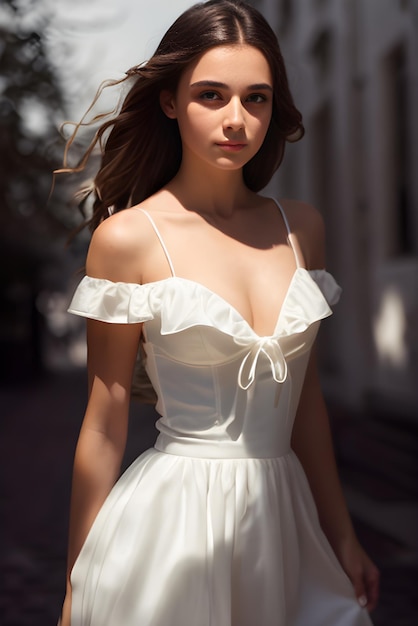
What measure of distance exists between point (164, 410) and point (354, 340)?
38.8 feet

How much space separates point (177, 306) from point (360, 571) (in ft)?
2.11

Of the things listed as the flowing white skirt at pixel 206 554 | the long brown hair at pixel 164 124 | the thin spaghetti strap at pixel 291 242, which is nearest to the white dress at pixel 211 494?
the flowing white skirt at pixel 206 554

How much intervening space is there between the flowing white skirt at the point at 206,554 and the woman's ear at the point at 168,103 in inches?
26.0

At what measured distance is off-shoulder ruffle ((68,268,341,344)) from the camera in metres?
1.85

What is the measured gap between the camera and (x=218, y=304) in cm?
187

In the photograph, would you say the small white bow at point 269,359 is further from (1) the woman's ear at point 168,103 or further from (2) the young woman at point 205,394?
(1) the woman's ear at point 168,103

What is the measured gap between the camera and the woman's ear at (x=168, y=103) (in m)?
2.06

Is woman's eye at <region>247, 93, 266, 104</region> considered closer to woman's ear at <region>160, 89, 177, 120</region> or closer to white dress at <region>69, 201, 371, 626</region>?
woman's ear at <region>160, 89, 177, 120</region>

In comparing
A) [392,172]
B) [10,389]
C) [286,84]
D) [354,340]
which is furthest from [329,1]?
[286,84]

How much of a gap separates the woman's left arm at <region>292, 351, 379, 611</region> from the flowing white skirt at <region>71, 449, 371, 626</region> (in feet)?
0.34

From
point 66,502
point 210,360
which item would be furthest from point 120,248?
point 66,502

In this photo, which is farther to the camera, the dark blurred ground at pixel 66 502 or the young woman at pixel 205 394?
the dark blurred ground at pixel 66 502

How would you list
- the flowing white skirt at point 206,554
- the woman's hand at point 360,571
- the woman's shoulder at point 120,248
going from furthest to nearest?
the woman's hand at point 360,571
the woman's shoulder at point 120,248
the flowing white skirt at point 206,554

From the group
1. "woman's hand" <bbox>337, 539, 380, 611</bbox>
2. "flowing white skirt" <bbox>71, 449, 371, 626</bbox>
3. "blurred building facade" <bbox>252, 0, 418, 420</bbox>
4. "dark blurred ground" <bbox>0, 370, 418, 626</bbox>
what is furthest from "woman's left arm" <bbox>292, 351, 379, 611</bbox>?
"blurred building facade" <bbox>252, 0, 418, 420</bbox>
